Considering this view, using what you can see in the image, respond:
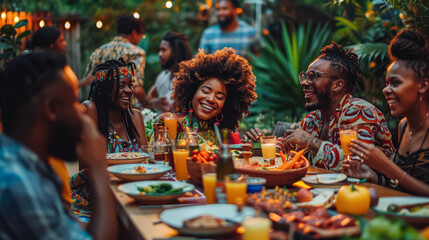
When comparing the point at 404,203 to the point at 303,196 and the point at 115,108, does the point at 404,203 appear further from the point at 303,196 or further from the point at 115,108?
the point at 115,108

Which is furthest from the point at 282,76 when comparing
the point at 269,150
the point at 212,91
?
the point at 269,150

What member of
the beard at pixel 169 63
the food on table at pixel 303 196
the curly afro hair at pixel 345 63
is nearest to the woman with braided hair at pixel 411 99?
the food on table at pixel 303 196

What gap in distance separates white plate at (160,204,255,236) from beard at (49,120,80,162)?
53cm

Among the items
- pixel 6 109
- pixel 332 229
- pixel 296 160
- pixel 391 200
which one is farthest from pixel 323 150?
pixel 6 109

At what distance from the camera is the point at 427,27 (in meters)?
5.68

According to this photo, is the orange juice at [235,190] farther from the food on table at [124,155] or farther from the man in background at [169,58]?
the man in background at [169,58]

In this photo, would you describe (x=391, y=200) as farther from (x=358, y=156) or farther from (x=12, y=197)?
(x=12, y=197)

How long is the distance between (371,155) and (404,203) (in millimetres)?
521

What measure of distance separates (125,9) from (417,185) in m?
11.4

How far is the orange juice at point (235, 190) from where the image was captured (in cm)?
247

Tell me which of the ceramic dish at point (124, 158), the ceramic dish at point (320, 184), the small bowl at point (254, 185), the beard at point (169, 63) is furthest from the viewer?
the beard at point (169, 63)

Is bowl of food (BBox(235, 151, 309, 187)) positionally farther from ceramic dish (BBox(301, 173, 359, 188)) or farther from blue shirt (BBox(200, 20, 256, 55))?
blue shirt (BBox(200, 20, 256, 55))

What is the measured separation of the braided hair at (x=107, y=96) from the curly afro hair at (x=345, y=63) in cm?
177

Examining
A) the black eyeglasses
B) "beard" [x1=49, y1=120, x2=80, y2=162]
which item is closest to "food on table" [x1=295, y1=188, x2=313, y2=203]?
"beard" [x1=49, y1=120, x2=80, y2=162]
